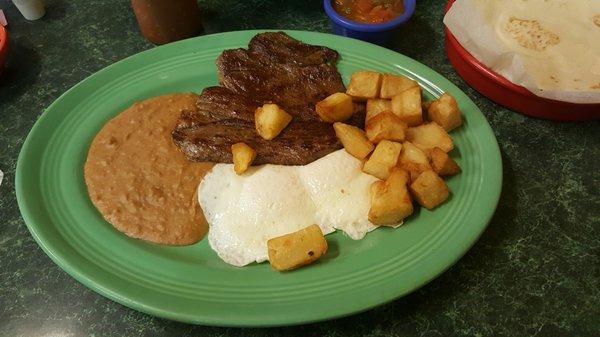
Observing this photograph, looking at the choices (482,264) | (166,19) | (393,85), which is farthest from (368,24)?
(482,264)

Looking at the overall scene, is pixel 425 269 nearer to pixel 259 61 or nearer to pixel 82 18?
pixel 259 61

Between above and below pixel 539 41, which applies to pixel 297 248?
above

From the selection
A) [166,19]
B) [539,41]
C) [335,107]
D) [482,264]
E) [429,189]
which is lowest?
[482,264]

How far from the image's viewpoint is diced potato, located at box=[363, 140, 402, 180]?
5.16 feet

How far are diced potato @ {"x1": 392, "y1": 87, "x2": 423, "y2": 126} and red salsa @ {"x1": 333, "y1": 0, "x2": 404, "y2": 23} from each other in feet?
1.93

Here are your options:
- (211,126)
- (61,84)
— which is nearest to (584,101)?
(211,126)

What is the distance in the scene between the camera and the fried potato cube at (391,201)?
1.47 m

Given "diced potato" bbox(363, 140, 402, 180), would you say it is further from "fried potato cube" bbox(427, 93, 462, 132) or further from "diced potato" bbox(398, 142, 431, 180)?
"fried potato cube" bbox(427, 93, 462, 132)

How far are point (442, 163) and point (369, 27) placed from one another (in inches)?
31.4

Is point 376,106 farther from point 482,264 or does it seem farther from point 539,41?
point 539,41

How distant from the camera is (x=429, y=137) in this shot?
5.49ft

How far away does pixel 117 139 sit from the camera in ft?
5.89

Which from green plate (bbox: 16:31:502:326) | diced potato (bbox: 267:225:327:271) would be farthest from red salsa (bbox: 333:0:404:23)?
diced potato (bbox: 267:225:327:271)

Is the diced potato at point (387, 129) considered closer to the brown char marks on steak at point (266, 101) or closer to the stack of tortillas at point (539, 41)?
the brown char marks on steak at point (266, 101)
